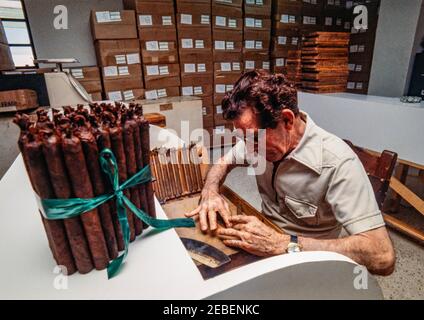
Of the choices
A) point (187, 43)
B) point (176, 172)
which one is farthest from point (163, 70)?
point (176, 172)

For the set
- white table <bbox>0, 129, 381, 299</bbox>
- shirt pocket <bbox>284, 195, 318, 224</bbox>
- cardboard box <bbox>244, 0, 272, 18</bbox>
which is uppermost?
cardboard box <bbox>244, 0, 272, 18</bbox>

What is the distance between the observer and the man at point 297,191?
77 centimetres

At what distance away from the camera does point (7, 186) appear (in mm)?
713

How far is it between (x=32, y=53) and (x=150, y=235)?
11.3 ft

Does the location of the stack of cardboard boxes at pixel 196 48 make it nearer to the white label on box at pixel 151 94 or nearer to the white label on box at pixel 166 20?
the white label on box at pixel 166 20

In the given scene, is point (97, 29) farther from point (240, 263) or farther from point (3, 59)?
point (240, 263)

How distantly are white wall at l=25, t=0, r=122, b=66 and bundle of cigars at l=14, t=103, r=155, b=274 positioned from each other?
10.5ft

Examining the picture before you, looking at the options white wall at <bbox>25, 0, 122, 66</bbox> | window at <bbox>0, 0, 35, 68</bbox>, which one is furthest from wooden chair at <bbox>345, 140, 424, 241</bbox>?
window at <bbox>0, 0, 35, 68</bbox>

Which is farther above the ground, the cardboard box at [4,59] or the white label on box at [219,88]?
the cardboard box at [4,59]

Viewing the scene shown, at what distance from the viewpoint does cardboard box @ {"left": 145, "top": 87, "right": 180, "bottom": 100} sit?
312cm

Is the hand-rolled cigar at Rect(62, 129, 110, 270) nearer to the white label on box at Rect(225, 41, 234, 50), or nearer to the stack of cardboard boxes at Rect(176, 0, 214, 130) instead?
the stack of cardboard boxes at Rect(176, 0, 214, 130)

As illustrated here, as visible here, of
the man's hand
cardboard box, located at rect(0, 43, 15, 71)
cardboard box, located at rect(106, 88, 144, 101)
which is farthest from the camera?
cardboard box, located at rect(106, 88, 144, 101)

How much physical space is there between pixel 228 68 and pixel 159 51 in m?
0.96

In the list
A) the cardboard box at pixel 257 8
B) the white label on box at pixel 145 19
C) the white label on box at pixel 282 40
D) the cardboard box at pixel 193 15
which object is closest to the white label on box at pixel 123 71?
the white label on box at pixel 145 19
